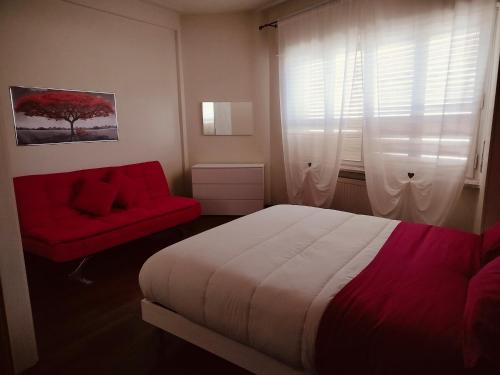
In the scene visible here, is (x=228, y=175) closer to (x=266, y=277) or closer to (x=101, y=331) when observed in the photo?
(x=101, y=331)

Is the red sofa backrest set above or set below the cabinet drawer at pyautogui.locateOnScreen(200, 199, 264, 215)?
above

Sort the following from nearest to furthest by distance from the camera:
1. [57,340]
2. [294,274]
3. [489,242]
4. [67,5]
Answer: [294,274]
[489,242]
[57,340]
[67,5]

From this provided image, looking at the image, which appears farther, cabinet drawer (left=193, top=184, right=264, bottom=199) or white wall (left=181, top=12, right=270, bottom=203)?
white wall (left=181, top=12, right=270, bottom=203)

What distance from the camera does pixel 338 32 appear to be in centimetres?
341

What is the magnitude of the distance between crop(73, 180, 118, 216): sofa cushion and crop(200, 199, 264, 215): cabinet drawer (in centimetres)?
139

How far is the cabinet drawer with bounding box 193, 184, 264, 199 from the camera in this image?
167 inches

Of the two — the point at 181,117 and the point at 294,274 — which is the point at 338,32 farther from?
the point at 294,274

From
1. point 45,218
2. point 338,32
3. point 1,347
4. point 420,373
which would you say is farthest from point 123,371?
point 338,32

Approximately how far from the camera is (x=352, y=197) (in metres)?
3.65

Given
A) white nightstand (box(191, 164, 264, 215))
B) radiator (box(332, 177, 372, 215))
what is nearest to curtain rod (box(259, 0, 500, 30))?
white nightstand (box(191, 164, 264, 215))

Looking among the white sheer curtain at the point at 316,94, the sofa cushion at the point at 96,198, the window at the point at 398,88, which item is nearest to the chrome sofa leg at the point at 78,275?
the sofa cushion at the point at 96,198

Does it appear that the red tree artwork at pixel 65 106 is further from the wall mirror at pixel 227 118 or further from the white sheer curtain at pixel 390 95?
the white sheer curtain at pixel 390 95

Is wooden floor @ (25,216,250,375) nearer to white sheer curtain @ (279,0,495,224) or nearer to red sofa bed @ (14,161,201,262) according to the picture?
red sofa bed @ (14,161,201,262)

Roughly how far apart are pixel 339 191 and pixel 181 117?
94.2 inches
